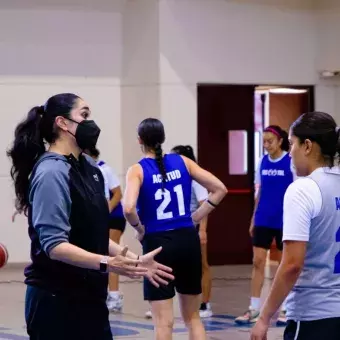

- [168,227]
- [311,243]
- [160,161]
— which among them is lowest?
[168,227]

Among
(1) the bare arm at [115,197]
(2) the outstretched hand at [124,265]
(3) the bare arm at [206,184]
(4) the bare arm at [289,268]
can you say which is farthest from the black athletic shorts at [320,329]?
(1) the bare arm at [115,197]

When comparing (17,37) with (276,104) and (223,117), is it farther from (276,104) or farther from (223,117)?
(276,104)

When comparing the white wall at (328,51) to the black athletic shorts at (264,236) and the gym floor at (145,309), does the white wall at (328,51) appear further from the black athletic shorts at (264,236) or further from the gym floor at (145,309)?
the black athletic shorts at (264,236)

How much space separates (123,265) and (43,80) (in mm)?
10750

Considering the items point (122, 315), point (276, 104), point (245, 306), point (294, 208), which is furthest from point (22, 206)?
point (276, 104)

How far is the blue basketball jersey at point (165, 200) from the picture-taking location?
6.79 metres

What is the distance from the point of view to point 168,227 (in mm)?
6773

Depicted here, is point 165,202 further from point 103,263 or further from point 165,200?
point 103,263

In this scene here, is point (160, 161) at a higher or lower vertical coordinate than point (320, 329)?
higher

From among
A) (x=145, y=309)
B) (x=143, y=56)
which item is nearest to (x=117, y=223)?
(x=145, y=309)

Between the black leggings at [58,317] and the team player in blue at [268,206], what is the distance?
16.8ft

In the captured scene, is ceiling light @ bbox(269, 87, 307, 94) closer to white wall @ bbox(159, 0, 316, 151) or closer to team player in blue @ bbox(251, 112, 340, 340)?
white wall @ bbox(159, 0, 316, 151)

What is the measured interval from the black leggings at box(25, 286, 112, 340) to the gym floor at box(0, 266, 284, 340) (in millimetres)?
4264

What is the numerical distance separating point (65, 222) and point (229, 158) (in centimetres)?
1093
